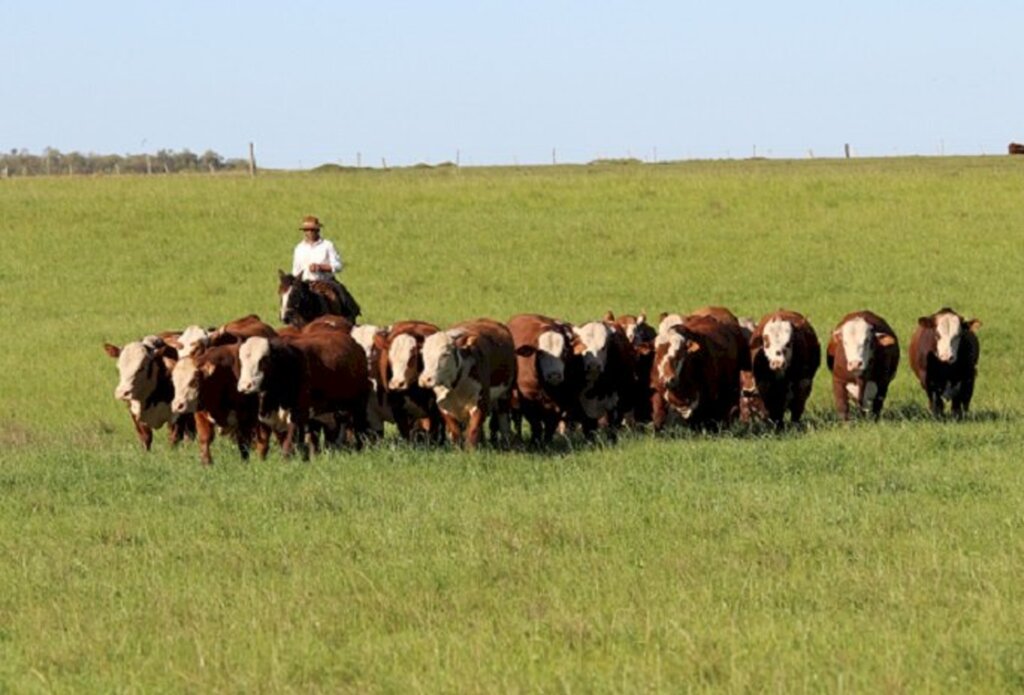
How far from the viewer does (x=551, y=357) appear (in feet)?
67.1

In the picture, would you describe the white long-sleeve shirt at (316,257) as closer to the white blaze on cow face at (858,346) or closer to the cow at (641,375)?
the cow at (641,375)

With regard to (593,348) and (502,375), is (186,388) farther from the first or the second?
A: (593,348)

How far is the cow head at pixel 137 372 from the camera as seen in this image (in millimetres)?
19922

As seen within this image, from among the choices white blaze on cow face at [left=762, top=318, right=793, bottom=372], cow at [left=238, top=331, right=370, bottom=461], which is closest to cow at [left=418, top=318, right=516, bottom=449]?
cow at [left=238, top=331, right=370, bottom=461]

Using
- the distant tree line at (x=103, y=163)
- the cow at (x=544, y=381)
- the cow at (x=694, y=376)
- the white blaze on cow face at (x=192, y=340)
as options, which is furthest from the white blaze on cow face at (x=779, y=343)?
the distant tree line at (x=103, y=163)

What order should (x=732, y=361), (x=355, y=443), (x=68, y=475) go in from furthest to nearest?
(x=732, y=361), (x=355, y=443), (x=68, y=475)

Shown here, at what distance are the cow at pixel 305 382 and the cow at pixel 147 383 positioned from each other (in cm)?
161

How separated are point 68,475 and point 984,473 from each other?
744 centimetres

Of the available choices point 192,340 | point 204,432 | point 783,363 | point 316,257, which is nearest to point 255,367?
point 204,432

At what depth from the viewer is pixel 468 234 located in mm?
46125

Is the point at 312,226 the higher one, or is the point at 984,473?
the point at 312,226

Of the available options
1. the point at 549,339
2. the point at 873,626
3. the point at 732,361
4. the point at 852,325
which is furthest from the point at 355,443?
the point at 873,626

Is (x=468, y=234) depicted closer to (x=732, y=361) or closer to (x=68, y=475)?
(x=732, y=361)

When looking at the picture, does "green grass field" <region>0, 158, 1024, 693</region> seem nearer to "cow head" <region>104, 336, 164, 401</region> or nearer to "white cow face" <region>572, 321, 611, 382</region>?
"cow head" <region>104, 336, 164, 401</region>
